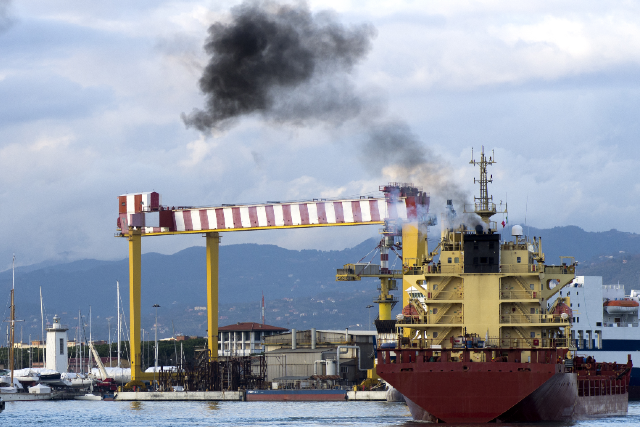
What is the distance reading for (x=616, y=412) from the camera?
59406 millimetres

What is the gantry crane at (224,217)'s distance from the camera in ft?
255

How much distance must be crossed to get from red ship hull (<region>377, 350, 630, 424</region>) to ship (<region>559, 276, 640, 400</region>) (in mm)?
36128

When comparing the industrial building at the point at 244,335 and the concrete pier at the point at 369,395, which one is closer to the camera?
the concrete pier at the point at 369,395

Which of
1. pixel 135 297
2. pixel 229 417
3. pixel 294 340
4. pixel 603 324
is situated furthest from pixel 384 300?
pixel 229 417

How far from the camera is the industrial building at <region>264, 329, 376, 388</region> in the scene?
9332 centimetres

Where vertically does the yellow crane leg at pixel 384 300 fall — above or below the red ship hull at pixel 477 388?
above

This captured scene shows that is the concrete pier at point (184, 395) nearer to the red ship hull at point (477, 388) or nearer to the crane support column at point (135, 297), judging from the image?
the crane support column at point (135, 297)

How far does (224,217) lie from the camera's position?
8369 cm

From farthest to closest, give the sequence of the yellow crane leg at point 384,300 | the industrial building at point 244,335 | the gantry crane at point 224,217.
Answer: the industrial building at point 244,335
the yellow crane leg at point 384,300
the gantry crane at point 224,217

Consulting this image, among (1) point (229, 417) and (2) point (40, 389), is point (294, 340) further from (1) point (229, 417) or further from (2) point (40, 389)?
(1) point (229, 417)

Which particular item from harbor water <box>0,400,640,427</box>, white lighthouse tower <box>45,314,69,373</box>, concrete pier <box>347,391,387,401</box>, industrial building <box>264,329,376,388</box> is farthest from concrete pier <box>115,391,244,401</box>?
white lighthouse tower <box>45,314,69,373</box>

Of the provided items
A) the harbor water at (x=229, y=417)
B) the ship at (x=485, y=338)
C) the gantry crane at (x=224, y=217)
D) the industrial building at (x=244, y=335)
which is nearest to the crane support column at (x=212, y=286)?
the gantry crane at (x=224, y=217)

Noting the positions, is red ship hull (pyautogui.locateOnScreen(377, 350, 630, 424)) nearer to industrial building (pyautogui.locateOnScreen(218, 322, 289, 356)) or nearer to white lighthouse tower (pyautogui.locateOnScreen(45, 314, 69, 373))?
white lighthouse tower (pyautogui.locateOnScreen(45, 314, 69, 373))

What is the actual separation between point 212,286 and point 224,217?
772 cm
